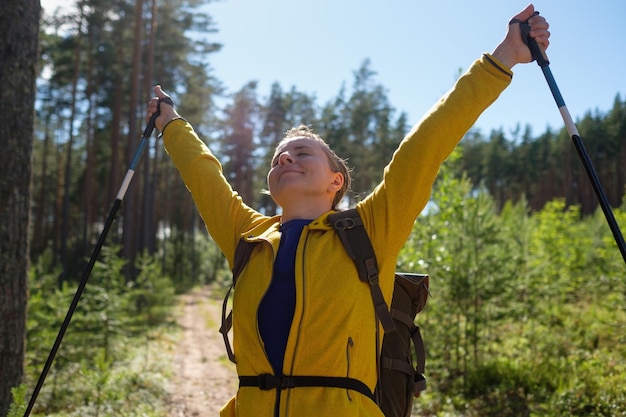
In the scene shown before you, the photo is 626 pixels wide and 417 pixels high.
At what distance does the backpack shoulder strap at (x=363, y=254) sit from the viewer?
1.95 m

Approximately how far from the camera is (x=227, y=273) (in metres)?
27.3

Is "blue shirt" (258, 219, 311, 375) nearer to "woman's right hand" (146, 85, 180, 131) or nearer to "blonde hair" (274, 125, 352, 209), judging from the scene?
"blonde hair" (274, 125, 352, 209)

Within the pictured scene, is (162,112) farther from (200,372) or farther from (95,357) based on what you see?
(200,372)

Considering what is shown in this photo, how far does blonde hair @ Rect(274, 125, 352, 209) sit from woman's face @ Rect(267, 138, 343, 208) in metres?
0.03

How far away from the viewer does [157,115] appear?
3.00 meters

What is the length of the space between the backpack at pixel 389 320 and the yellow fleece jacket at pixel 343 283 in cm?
4

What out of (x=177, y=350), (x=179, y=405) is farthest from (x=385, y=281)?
(x=177, y=350)

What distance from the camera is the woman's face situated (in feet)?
7.32

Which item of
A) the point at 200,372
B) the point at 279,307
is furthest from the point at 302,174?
the point at 200,372

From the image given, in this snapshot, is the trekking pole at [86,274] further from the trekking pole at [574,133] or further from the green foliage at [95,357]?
the green foliage at [95,357]

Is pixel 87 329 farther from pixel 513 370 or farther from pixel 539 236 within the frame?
pixel 539 236

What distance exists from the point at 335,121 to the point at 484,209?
70.6 feet

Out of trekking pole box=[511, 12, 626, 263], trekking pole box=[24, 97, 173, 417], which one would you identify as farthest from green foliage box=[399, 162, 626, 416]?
trekking pole box=[24, 97, 173, 417]

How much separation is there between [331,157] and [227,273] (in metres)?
25.6
